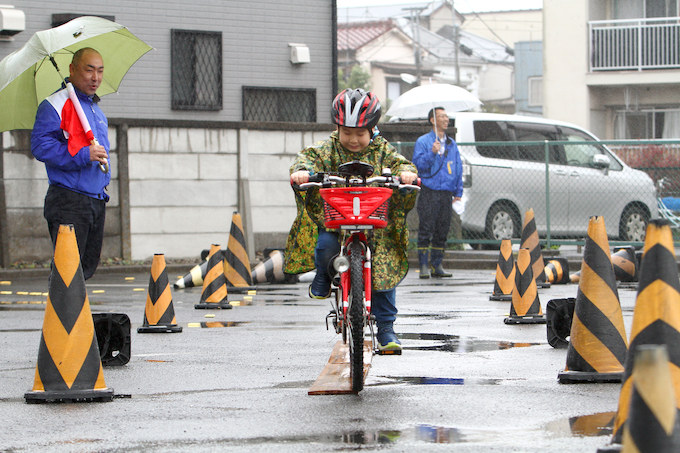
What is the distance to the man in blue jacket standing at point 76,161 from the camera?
735cm

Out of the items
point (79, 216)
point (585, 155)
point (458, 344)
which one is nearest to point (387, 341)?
point (458, 344)

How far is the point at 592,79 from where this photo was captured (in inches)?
1385

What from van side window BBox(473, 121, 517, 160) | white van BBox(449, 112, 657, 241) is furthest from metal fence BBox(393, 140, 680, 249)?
van side window BBox(473, 121, 517, 160)

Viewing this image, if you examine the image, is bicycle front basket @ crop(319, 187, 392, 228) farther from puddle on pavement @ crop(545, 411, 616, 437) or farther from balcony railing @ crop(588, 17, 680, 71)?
balcony railing @ crop(588, 17, 680, 71)

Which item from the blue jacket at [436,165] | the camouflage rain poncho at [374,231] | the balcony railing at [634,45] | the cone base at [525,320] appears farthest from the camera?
the balcony railing at [634,45]

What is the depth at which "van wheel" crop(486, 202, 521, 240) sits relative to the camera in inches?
714

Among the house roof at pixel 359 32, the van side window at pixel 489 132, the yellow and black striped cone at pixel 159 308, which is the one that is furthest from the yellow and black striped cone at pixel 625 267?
the house roof at pixel 359 32

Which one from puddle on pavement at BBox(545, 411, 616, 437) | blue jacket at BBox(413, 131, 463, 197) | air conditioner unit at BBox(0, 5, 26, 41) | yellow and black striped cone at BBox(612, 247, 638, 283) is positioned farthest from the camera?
air conditioner unit at BBox(0, 5, 26, 41)

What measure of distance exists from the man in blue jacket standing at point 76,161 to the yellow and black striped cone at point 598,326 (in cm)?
308

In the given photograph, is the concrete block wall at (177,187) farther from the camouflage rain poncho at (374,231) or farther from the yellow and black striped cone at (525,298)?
the camouflage rain poncho at (374,231)

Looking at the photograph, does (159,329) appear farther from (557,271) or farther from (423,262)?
(423,262)

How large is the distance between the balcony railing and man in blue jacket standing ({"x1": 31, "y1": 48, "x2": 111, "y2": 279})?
2934 centimetres

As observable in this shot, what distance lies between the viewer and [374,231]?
6.84 metres

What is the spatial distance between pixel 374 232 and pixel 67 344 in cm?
188
